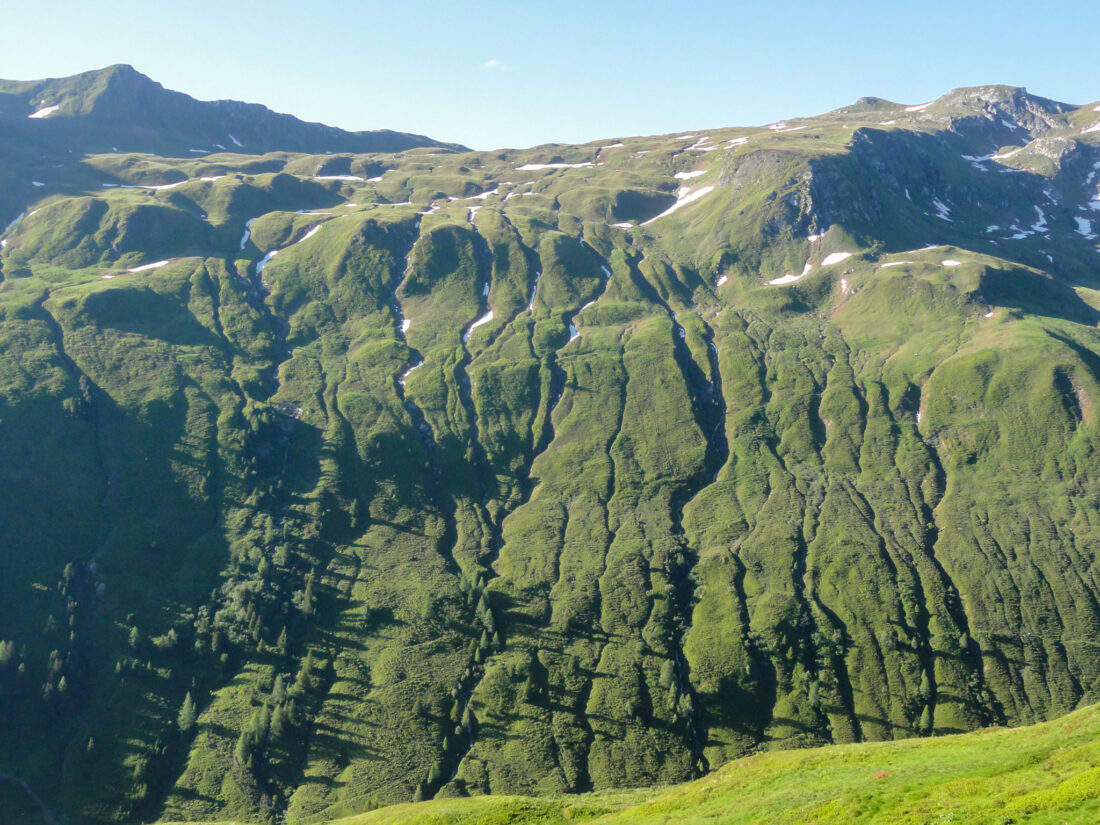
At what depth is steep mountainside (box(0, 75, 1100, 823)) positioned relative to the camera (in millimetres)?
91000

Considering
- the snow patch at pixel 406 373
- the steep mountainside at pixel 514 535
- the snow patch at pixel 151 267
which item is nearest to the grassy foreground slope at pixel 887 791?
the steep mountainside at pixel 514 535

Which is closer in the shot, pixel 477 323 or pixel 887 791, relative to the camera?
pixel 887 791

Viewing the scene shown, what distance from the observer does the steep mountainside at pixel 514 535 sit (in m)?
91.0

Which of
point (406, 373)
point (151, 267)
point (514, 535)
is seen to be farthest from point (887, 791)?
point (151, 267)

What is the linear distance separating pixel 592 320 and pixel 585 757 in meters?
125

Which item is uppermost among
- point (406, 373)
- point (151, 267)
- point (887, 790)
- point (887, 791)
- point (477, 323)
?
point (151, 267)

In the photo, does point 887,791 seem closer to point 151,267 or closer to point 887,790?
point 887,790

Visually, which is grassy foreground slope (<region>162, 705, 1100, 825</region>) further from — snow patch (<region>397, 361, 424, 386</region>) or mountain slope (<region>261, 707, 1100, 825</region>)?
snow patch (<region>397, 361, 424, 386</region>)

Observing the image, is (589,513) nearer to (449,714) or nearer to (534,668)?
(534,668)

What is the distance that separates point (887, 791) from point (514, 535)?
3759 inches

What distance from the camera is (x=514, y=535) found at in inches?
5037

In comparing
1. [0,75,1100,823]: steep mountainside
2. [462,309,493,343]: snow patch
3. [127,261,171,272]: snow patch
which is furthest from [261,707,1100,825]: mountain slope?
[127,261,171,272]: snow patch

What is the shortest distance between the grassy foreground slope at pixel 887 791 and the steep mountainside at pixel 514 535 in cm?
3505

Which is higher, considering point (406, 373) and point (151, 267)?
point (151, 267)
